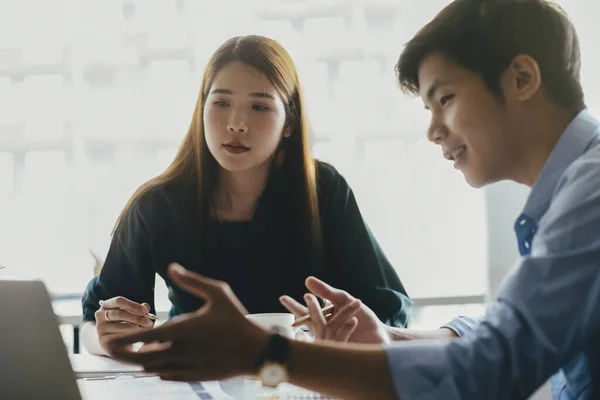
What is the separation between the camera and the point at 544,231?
2.58ft

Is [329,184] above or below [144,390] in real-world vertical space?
above

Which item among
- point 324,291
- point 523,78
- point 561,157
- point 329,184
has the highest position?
point 523,78

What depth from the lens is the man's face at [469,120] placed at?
0.97 m

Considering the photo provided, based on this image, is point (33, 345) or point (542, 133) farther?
point (542, 133)

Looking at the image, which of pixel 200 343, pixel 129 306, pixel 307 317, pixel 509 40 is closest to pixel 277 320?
pixel 307 317

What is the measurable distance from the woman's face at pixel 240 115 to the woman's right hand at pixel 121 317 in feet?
1.61

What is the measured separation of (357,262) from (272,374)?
3.34 feet

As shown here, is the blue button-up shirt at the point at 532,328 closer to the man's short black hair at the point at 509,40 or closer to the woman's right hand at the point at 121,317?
the man's short black hair at the point at 509,40

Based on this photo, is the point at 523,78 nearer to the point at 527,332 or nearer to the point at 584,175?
the point at 584,175

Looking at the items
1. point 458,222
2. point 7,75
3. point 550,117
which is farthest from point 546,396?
point 7,75

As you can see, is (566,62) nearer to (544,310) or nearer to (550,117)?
(550,117)

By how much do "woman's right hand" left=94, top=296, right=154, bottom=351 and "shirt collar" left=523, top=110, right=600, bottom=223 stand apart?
2.42 ft

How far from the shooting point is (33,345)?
731 mm

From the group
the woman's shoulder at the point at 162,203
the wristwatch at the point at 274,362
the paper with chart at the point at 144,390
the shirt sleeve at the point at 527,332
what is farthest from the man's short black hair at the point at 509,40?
the woman's shoulder at the point at 162,203
